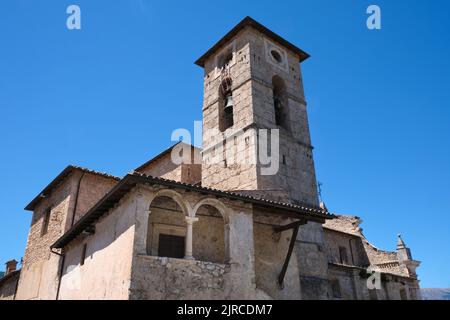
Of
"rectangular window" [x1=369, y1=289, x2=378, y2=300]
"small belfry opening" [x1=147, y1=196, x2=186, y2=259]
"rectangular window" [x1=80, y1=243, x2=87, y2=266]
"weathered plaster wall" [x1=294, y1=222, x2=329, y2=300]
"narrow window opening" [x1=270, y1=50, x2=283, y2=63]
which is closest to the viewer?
"small belfry opening" [x1=147, y1=196, x2=186, y2=259]

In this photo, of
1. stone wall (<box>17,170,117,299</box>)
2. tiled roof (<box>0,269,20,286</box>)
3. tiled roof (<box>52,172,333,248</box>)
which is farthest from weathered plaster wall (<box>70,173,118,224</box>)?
tiled roof (<box>0,269,20,286</box>)

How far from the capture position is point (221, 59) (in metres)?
22.0

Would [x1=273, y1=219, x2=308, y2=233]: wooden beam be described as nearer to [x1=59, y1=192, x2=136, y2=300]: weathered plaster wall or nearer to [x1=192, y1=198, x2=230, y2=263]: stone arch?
[x1=192, y1=198, x2=230, y2=263]: stone arch

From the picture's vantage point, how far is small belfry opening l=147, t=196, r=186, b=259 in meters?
9.69

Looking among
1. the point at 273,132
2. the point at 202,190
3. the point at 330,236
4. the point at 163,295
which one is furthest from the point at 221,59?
the point at 163,295

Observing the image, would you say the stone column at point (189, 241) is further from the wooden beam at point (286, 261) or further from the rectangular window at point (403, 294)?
the rectangular window at point (403, 294)

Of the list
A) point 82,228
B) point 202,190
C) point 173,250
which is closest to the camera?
point 202,190

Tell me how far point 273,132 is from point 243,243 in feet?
30.2

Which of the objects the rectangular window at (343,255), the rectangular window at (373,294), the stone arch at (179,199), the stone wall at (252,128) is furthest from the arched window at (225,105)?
A: the rectangular window at (373,294)

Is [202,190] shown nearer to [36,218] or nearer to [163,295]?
[163,295]

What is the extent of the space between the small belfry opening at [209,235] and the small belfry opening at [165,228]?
48 centimetres

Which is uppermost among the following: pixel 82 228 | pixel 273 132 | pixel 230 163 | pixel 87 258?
pixel 273 132

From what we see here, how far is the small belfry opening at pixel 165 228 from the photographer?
9.69 meters

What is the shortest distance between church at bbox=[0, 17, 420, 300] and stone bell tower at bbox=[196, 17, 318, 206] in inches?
2.8
